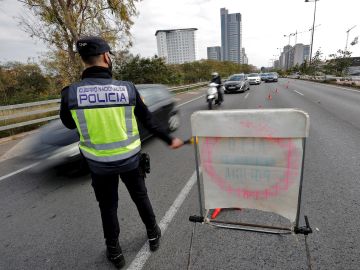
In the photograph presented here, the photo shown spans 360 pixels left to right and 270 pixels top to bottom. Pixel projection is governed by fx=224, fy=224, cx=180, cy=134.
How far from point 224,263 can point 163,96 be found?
222 inches

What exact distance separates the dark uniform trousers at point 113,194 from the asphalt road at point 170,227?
0.41 meters

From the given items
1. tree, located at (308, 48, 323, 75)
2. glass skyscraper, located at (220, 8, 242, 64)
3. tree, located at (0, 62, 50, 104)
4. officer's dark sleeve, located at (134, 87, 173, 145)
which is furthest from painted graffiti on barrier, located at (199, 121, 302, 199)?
glass skyscraper, located at (220, 8, 242, 64)

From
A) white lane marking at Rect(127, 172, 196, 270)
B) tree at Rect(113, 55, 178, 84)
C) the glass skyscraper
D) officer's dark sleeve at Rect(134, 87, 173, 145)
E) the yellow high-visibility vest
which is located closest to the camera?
the yellow high-visibility vest

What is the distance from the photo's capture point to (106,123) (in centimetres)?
183

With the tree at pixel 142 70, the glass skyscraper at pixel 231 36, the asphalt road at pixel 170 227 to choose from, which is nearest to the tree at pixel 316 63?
the tree at pixel 142 70

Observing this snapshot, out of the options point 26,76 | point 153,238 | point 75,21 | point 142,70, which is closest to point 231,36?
point 142,70

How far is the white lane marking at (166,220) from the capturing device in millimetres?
2207

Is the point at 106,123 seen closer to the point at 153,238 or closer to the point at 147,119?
the point at 147,119

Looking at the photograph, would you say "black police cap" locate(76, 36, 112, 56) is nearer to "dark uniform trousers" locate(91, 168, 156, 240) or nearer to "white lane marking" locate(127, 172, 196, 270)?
"dark uniform trousers" locate(91, 168, 156, 240)

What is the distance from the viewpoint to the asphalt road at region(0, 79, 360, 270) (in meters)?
2.19

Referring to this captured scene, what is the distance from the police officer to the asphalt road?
532mm

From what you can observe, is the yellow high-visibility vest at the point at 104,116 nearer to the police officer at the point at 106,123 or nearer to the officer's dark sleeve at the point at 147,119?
the police officer at the point at 106,123

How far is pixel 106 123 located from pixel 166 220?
1580 mm

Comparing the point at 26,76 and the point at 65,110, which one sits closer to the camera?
the point at 65,110
